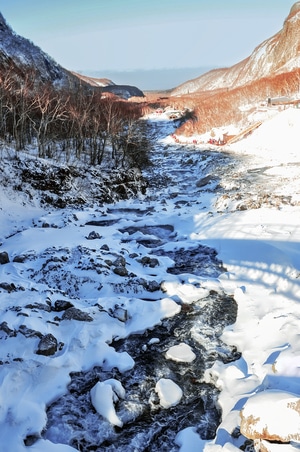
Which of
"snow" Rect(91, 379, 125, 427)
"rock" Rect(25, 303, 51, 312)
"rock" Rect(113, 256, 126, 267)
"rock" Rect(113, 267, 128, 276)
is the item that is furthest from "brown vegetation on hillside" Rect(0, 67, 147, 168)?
"snow" Rect(91, 379, 125, 427)

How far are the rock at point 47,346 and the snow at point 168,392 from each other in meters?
1.89

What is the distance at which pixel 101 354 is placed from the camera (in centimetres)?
666

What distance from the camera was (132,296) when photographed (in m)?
8.74

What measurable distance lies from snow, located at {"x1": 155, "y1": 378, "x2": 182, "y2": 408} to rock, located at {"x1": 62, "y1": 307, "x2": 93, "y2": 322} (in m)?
2.12

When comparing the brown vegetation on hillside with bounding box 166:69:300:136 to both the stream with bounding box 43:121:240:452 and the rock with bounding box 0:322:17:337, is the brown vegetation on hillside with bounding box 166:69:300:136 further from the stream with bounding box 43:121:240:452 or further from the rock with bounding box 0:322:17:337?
the rock with bounding box 0:322:17:337

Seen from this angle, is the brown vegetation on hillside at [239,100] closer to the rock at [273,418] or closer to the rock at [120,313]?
the rock at [120,313]

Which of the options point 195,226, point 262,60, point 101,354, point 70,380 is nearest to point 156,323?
point 101,354

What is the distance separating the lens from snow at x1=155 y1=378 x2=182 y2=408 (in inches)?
219

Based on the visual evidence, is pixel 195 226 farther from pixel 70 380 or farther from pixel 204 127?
pixel 204 127

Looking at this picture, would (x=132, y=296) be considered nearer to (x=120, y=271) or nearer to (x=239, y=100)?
(x=120, y=271)

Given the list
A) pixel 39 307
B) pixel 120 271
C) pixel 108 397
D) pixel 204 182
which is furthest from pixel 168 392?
pixel 204 182

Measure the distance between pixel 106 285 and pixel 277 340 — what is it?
4.22m

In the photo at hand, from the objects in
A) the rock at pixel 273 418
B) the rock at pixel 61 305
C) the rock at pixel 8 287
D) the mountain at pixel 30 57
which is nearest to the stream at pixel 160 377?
the rock at pixel 273 418

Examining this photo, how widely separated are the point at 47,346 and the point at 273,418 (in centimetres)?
380
